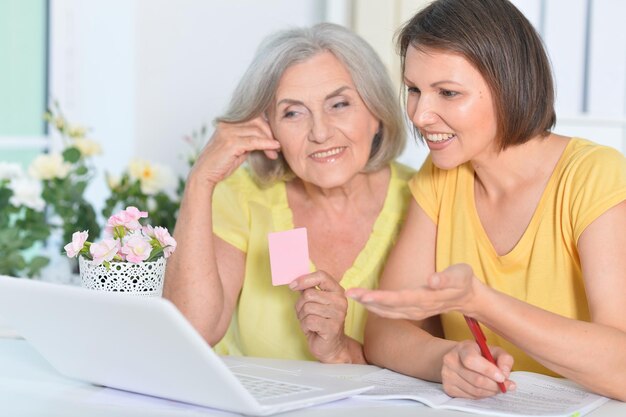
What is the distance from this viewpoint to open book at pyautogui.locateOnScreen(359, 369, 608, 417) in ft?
4.54

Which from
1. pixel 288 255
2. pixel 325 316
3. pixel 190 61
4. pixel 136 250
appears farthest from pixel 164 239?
pixel 190 61

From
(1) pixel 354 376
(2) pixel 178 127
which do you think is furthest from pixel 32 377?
(2) pixel 178 127

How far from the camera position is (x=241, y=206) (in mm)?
2330

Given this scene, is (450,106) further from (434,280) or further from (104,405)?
(104,405)

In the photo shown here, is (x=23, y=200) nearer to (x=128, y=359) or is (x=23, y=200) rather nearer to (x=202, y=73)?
(x=202, y=73)

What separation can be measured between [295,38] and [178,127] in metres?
1.47

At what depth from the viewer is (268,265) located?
7.42 ft

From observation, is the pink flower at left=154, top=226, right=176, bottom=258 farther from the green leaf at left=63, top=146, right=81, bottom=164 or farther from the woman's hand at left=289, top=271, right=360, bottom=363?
the green leaf at left=63, top=146, right=81, bottom=164

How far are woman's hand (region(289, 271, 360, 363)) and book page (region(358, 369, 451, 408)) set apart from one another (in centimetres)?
16

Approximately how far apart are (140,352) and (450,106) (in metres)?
0.73

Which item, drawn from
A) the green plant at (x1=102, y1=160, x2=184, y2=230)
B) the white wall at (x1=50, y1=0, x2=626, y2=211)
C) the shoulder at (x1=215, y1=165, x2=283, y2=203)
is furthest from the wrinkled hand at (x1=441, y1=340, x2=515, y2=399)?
the white wall at (x1=50, y1=0, x2=626, y2=211)

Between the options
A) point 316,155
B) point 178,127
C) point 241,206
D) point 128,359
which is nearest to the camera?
point 128,359

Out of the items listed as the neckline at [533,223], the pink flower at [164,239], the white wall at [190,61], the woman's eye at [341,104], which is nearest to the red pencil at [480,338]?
the neckline at [533,223]

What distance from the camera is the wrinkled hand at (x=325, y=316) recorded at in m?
1.85
